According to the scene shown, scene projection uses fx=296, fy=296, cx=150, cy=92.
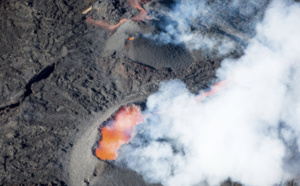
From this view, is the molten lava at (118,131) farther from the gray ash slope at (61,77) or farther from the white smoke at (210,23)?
the white smoke at (210,23)

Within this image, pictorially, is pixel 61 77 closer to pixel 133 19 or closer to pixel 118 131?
pixel 118 131

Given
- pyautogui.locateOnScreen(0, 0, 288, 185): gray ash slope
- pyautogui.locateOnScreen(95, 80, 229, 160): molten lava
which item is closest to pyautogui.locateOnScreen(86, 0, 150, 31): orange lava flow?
pyautogui.locateOnScreen(0, 0, 288, 185): gray ash slope

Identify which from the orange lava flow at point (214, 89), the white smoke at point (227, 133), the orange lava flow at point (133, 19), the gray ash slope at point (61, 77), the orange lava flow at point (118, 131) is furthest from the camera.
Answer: the orange lava flow at point (133, 19)

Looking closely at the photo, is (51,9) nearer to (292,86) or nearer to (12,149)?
(12,149)

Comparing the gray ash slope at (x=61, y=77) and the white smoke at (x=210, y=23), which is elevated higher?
the white smoke at (x=210, y=23)

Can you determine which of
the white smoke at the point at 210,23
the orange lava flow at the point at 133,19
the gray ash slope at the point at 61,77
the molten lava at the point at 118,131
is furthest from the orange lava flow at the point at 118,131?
the orange lava flow at the point at 133,19

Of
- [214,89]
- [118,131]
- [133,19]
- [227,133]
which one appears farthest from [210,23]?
[118,131]
